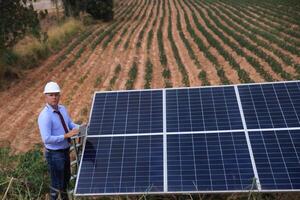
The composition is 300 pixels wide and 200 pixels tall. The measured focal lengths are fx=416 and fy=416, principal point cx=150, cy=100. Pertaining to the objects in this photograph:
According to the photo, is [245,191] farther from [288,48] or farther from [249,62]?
[288,48]

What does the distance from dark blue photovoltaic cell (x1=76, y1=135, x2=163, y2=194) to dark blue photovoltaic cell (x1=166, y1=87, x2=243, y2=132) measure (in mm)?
655

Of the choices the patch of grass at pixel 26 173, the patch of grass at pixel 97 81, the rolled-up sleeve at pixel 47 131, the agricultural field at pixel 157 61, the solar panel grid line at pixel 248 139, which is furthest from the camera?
the patch of grass at pixel 97 81

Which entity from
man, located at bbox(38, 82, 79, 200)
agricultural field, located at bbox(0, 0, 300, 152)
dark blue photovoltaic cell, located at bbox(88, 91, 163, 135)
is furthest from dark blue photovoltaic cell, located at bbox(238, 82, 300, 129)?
agricultural field, located at bbox(0, 0, 300, 152)

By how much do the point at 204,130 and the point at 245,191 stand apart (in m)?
1.66

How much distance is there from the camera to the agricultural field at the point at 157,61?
1666 centimetres

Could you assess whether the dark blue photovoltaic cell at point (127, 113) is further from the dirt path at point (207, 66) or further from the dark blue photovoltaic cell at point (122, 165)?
the dirt path at point (207, 66)

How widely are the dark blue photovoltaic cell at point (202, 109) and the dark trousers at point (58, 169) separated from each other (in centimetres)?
214

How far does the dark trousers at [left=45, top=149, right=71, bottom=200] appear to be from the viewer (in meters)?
7.77

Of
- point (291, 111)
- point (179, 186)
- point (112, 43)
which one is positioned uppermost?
point (291, 111)

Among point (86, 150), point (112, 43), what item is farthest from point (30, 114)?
point (112, 43)

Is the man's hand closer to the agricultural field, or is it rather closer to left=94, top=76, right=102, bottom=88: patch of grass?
the agricultural field

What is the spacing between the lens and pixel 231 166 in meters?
7.52

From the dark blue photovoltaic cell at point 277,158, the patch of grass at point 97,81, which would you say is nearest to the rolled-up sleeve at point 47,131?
the dark blue photovoltaic cell at point 277,158

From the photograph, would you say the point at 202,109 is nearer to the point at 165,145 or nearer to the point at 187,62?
the point at 165,145
